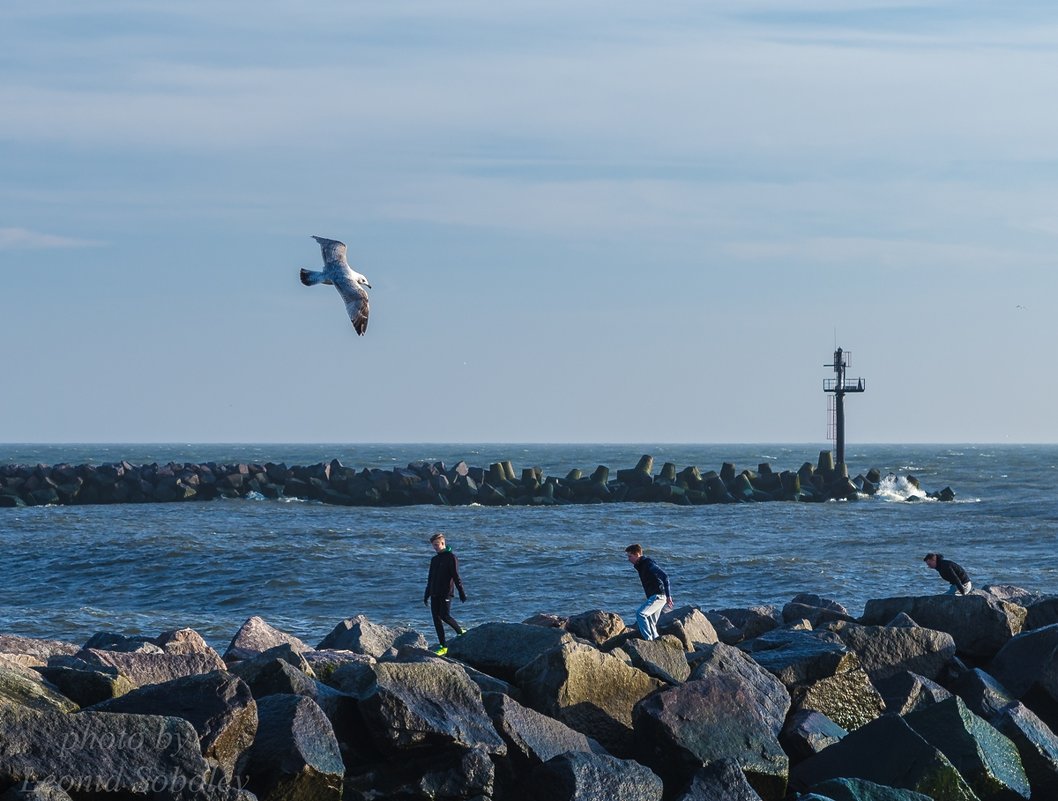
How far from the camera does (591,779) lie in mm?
8148

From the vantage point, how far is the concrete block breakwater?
46.2 metres

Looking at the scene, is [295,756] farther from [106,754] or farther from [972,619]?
[972,619]

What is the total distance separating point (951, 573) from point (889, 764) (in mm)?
6975

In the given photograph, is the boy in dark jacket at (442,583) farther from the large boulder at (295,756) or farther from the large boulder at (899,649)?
the large boulder at (295,756)

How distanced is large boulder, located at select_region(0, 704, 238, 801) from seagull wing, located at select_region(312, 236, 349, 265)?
209 inches

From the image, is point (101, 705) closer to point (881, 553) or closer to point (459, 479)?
point (881, 553)

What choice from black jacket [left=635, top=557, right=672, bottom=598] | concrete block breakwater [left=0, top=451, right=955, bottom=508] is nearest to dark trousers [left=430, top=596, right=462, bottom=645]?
black jacket [left=635, top=557, right=672, bottom=598]

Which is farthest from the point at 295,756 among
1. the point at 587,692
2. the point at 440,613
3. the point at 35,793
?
the point at 440,613

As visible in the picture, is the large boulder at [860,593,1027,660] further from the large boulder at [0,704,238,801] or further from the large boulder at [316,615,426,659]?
the large boulder at [0,704,238,801]

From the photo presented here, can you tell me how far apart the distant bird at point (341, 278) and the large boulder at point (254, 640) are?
3070 mm

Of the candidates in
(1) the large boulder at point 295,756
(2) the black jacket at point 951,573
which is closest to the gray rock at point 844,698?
(1) the large boulder at point 295,756

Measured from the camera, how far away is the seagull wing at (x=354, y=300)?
1119cm

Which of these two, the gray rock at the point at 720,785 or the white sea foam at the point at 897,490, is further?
the white sea foam at the point at 897,490

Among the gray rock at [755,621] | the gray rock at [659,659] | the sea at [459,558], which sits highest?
the gray rock at [659,659]
